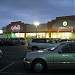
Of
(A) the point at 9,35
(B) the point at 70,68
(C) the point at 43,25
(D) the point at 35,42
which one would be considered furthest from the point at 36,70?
(A) the point at 9,35

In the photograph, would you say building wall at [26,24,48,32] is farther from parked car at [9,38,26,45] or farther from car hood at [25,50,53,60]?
car hood at [25,50,53,60]

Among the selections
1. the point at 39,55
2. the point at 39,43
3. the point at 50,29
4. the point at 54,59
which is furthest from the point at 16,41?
the point at 54,59

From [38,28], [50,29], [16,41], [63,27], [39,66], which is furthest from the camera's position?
[38,28]

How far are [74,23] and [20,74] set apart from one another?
2259 inches

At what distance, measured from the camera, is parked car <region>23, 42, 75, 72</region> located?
12.5 m

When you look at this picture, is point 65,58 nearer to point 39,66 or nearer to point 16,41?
point 39,66

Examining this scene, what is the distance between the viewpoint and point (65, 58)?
41.1 ft

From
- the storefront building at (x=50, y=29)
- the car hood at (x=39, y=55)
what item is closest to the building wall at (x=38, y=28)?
the storefront building at (x=50, y=29)

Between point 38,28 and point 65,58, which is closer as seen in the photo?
point 65,58

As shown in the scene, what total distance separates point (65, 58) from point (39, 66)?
1314 mm

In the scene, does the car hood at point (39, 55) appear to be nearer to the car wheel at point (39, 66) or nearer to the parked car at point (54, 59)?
the parked car at point (54, 59)

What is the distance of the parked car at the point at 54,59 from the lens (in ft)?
41.0

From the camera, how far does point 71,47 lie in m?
12.7

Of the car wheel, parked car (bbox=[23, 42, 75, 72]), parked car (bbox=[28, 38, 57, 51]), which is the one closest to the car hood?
parked car (bbox=[23, 42, 75, 72])
